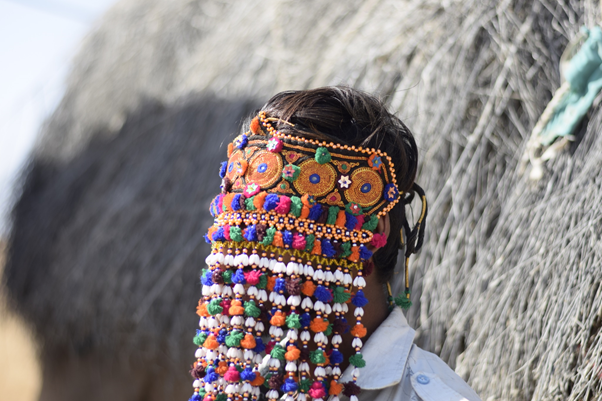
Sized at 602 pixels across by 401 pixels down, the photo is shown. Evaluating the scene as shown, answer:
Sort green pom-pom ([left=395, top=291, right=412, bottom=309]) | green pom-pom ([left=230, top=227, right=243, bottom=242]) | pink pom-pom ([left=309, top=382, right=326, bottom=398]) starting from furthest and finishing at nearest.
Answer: green pom-pom ([left=395, top=291, right=412, bottom=309]) < green pom-pom ([left=230, top=227, right=243, bottom=242]) < pink pom-pom ([left=309, top=382, right=326, bottom=398])

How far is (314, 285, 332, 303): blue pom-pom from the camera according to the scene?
150cm

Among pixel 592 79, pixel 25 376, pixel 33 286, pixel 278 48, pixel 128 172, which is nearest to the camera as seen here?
pixel 592 79

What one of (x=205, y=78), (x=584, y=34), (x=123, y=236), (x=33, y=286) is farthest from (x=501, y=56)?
(x=33, y=286)

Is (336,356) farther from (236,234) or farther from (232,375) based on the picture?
(236,234)

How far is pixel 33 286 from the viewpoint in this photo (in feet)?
16.4

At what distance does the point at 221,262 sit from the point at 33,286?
411 cm

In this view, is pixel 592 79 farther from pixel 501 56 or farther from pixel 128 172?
pixel 128 172

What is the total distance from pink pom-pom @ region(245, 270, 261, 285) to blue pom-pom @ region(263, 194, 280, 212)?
177 mm

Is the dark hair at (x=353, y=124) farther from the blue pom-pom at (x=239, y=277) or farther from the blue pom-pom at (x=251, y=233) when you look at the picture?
the blue pom-pom at (x=239, y=277)

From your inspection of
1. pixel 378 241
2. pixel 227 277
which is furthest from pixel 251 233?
pixel 378 241

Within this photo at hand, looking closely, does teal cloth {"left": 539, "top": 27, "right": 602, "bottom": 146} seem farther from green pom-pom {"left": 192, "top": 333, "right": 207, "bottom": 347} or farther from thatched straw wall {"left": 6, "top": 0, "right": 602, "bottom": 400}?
green pom-pom {"left": 192, "top": 333, "right": 207, "bottom": 347}

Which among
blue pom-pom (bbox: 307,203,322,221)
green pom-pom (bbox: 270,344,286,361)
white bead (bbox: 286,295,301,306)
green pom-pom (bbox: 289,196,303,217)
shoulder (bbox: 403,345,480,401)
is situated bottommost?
shoulder (bbox: 403,345,480,401)

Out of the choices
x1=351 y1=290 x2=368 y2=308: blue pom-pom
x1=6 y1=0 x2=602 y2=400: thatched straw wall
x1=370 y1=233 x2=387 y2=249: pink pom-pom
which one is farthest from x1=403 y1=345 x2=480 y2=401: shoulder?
x1=6 y1=0 x2=602 y2=400: thatched straw wall

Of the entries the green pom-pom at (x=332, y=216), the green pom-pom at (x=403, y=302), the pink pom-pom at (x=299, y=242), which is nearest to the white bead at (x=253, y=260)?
the pink pom-pom at (x=299, y=242)
